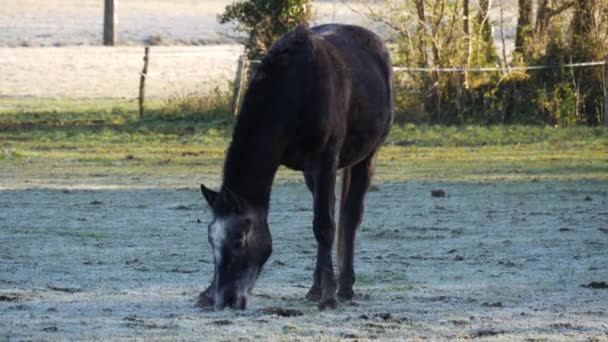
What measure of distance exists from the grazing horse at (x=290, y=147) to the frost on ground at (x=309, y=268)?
259 millimetres

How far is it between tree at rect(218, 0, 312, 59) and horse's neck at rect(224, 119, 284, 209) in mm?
20127

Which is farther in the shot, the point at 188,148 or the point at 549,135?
the point at 549,135

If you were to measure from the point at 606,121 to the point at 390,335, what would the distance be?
19.6 m

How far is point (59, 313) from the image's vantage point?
8.27m

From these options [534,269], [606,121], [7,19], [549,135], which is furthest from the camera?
[7,19]

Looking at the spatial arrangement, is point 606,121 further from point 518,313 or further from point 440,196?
point 518,313

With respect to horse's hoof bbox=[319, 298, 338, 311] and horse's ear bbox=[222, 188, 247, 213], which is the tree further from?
horse's ear bbox=[222, 188, 247, 213]

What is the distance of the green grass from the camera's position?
18.8m

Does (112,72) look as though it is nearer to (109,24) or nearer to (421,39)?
(109,24)

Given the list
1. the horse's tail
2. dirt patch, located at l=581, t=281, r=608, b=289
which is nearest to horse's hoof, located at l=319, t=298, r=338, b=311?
the horse's tail

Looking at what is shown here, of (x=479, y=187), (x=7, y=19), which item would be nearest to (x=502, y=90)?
(x=479, y=187)

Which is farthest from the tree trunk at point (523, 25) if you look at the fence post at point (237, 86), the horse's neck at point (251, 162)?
the horse's neck at point (251, 162)

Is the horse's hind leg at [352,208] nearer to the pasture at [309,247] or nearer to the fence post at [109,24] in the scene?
the pasture at [309,247]

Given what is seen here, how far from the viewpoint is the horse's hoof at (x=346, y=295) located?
30.2ft
